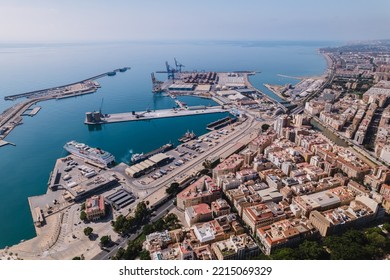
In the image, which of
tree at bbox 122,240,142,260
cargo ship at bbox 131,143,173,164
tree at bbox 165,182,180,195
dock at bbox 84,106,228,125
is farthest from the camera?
dock at bbox 84,106,228,125

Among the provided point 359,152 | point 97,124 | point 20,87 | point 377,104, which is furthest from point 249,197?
point 20,87

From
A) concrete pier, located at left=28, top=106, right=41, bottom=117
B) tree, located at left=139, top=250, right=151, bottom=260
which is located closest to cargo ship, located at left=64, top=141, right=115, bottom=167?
tree, located at left=139, top=250, right=151, bottom=260

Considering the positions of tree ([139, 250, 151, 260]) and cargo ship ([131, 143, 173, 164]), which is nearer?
tree ([139, 250, 151, 260])

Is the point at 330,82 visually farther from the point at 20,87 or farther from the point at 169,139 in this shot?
the point at 20,87

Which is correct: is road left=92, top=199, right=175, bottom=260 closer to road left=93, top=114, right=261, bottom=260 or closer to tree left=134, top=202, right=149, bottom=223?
road left=93, top=114, right=261, bottom=260

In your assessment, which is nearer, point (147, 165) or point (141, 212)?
point (141, 212)

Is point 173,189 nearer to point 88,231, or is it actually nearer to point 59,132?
point 88,231

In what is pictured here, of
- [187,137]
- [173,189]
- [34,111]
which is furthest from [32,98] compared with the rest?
[173,189]
